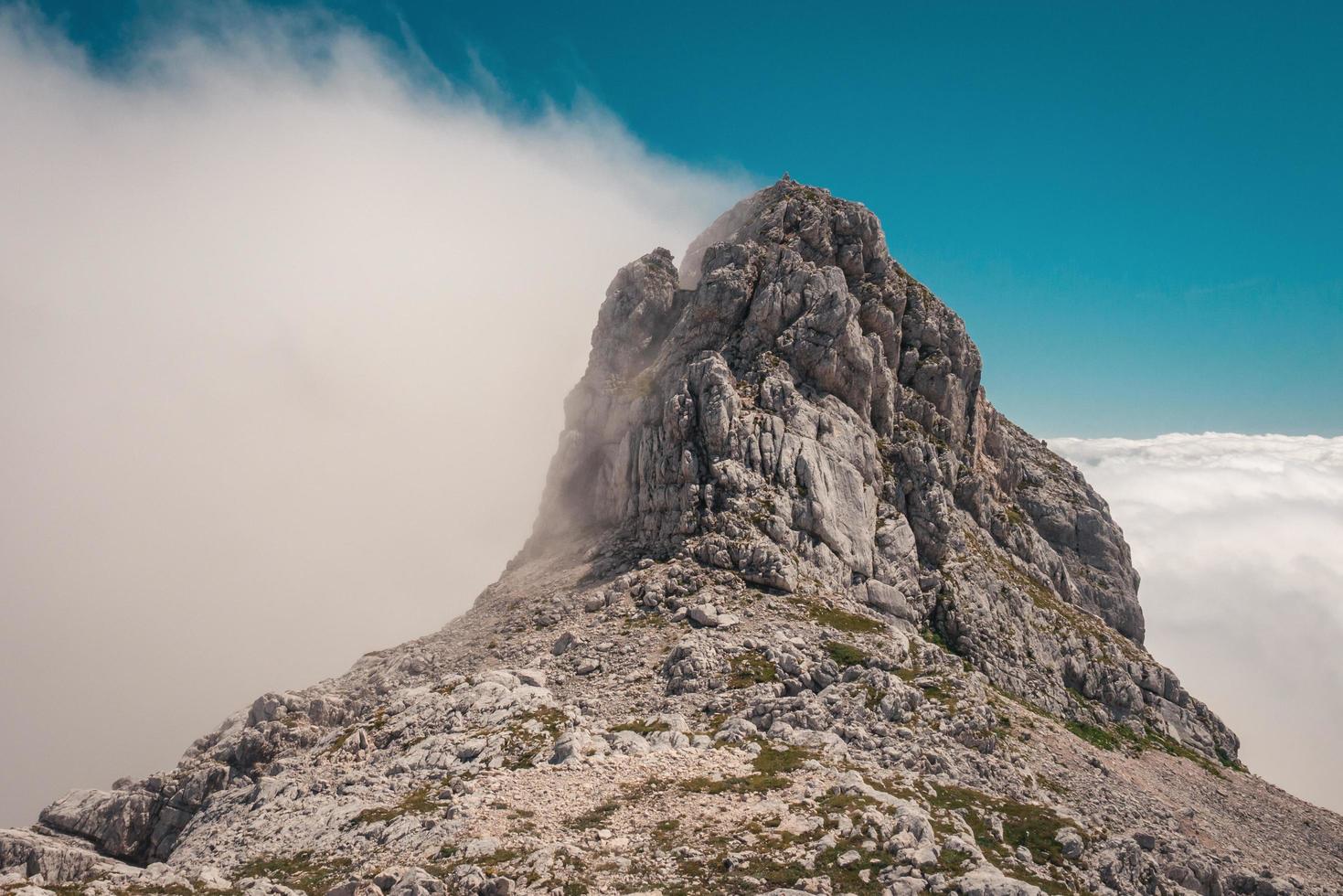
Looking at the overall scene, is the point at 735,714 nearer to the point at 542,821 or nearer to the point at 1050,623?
the point at 542,821

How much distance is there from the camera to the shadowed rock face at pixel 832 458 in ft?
260

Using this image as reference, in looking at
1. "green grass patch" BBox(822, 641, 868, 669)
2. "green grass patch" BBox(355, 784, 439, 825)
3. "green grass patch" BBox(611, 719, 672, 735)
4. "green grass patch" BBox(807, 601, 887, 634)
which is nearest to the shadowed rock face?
"green grass patch" BBox(807, 601, 887, 634)

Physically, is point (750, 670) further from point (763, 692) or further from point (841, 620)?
point (841, 620)

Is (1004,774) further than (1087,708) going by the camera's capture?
No

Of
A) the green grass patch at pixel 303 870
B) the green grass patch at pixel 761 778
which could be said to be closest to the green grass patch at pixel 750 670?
the green grass patch at pixel 761 778

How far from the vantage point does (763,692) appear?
55.8m

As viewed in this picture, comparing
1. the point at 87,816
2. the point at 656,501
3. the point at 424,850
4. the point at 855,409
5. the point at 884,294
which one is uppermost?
the point at 884,294

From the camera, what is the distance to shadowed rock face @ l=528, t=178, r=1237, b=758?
79125 mm

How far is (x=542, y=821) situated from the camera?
40.1 metres

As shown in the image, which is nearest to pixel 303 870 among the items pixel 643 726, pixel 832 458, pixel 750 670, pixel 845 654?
pixel 643 726

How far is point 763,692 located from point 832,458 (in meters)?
35.2

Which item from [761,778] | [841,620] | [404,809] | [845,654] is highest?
[841,620]

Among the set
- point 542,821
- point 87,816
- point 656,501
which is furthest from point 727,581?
point 87,816

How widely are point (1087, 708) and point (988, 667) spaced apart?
49.2ft
